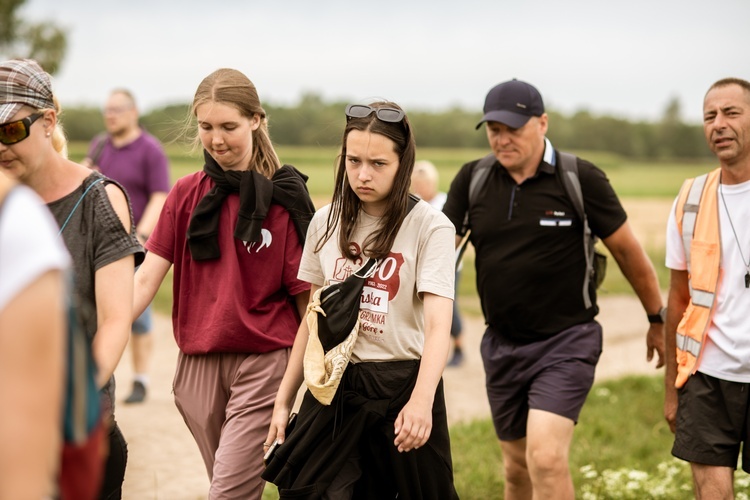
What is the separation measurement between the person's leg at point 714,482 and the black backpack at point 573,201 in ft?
3.62

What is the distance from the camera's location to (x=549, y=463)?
4898 mm

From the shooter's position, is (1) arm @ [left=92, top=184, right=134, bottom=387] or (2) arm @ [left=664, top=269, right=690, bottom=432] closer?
(1) arm @ [left=92, top=184, right=134, bottom=387]

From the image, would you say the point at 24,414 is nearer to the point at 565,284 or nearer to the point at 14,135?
the point at 14,135

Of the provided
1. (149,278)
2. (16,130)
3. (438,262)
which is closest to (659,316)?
(438,262)

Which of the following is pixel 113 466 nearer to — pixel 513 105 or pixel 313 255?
pixel 313 255

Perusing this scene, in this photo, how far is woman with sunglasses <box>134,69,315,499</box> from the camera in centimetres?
439

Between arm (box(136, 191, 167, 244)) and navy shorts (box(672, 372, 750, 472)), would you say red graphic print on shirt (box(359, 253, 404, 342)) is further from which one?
arm (box(136, 191, 167, 244))

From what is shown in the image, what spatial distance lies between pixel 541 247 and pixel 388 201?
1.53 metres

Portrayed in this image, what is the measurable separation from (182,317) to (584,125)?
1580 inches

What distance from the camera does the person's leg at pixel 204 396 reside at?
178 inches

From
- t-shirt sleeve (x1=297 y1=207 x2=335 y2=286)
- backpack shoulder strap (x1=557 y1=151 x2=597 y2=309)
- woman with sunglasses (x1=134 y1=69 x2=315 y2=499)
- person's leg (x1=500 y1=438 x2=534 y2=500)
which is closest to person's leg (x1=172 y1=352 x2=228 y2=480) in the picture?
woman with sunglasses (x1=134 y1=69 x2=315 y2=499)

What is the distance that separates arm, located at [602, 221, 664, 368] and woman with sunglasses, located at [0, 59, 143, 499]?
2.77 metres

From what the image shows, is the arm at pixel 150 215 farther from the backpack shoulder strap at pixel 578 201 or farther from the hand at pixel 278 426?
the hand at pixel 278 426

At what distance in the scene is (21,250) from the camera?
1.79 m
